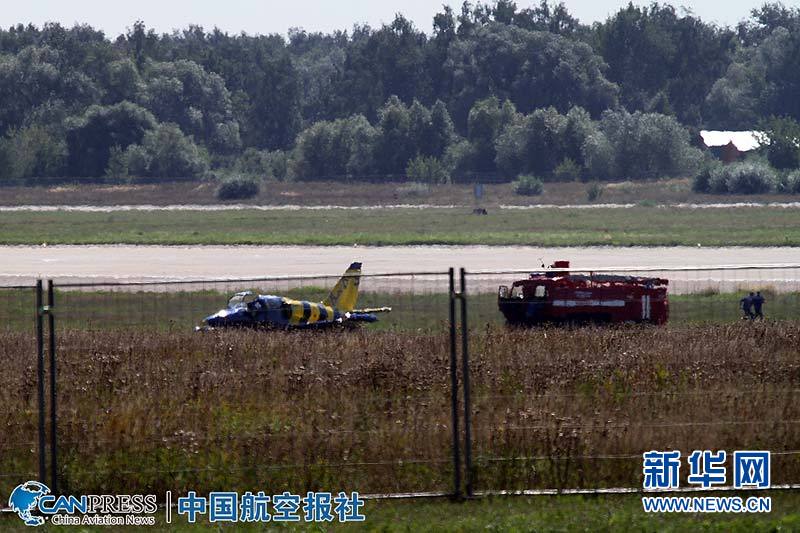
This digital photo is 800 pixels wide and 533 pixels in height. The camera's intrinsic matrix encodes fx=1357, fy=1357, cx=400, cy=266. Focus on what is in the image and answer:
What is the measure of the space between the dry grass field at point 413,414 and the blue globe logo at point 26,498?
56cm

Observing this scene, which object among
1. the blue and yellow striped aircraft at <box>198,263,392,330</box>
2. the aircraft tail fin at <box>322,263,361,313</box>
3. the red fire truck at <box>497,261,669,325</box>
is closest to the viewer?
the red fire truck at <box>497,261,669,325</box>

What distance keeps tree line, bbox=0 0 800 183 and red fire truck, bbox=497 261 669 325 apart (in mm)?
102173

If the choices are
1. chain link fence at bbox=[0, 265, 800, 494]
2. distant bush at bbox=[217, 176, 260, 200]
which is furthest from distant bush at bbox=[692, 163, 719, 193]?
chain link fence at bbox=[0, 265, 800, 494]

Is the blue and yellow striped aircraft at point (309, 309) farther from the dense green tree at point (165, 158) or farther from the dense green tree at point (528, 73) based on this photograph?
the dense green tree at point (528, 73)

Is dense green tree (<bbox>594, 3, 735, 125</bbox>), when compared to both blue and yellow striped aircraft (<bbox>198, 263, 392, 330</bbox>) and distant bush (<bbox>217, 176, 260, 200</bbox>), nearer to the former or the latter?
distant bush (<bbox>217, 176, 260, 200</bbox>)

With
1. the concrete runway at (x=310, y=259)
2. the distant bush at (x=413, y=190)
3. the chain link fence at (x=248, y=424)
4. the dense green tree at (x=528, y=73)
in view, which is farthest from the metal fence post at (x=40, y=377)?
the dense green tree at (x=528, y=73)

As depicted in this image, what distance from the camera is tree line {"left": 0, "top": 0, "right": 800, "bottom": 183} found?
139m

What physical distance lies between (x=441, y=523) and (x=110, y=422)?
3.77 meters

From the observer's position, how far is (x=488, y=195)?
12162 centimetres

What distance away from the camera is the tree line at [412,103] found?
13862cm

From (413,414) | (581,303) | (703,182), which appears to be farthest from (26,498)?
(703,182)

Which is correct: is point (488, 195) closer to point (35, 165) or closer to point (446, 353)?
point (35, 165)

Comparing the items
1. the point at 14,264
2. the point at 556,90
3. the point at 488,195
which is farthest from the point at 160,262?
the point at 556,90

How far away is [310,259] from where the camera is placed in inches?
2422
